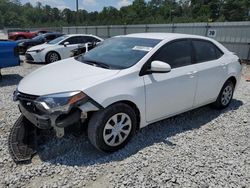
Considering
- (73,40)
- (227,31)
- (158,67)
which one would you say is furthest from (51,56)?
(227,31)

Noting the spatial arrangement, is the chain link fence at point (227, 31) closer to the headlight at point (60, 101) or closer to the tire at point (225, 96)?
the tire at point (225, 96)

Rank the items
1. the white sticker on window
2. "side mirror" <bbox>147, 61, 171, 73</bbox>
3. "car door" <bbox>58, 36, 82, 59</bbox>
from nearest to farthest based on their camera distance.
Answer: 1. "side mirror" <bbox>147, 61, 171, 73</bbox>
2. the white sticker on window
3. "car door" <bbox>58, 36, 82, 59</bbox>

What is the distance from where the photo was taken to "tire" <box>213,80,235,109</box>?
4638 mm

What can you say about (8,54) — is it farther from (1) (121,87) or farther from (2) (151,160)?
(2) (151,160)

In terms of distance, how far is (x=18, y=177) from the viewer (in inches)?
103

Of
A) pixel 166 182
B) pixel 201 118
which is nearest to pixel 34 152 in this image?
pixel 166 182

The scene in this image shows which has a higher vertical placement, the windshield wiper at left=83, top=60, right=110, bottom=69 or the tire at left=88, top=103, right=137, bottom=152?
the windshield wiper at left=83, top=60, right=110, bottom=69

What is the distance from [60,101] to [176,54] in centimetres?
202

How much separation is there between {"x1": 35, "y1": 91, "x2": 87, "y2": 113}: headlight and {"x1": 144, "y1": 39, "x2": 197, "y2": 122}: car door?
3.26 feet

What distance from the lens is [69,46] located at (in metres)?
10.4

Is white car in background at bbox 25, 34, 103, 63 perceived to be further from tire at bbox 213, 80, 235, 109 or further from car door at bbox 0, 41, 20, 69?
tire at bbox 213, 80, 235, 109

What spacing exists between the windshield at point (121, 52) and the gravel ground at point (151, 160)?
118cm

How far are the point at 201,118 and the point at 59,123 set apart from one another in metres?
2.82

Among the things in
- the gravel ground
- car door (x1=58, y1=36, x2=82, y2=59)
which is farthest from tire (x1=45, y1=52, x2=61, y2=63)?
the gravel ground
